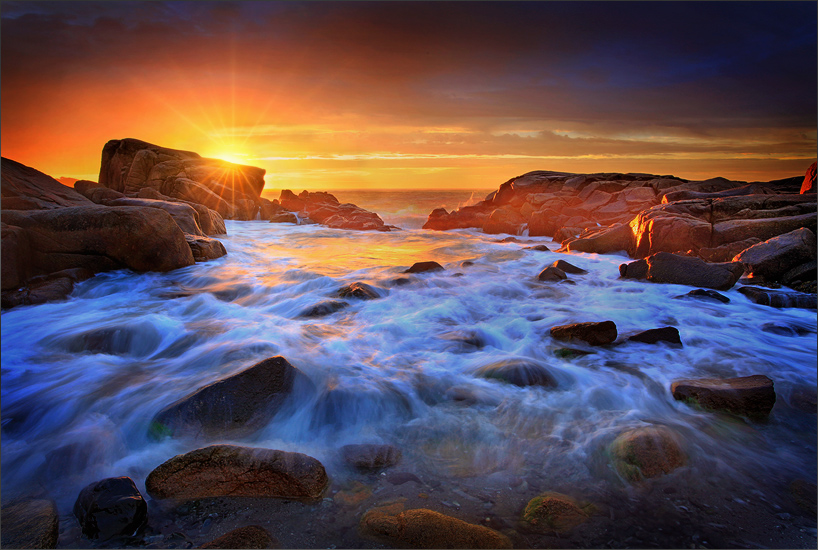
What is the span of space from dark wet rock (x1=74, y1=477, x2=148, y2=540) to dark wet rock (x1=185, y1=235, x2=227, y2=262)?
7754 millimetres

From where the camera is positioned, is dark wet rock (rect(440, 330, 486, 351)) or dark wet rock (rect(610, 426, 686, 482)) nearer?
dark wet rock (rect(610, 426, 686, 482))

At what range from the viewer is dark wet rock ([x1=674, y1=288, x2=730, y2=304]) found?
6797 millimetres

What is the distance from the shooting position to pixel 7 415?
3447mm

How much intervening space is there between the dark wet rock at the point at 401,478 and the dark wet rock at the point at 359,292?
4.38 m

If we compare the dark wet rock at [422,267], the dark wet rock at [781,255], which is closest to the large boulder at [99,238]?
the dark wet rock at [422,267]

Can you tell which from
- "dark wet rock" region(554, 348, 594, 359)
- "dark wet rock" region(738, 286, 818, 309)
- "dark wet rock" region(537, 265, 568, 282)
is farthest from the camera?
"dark wet rock" region(537, 265, 568, 282)

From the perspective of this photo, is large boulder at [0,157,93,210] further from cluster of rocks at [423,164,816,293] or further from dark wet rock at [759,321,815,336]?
dark wet rock at [759,321,815,336]

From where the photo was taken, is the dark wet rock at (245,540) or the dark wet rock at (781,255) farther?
the dark wet rock at (781,255)

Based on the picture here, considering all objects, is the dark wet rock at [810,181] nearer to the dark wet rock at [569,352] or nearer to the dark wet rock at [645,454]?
the dark wet rock at [569,352]

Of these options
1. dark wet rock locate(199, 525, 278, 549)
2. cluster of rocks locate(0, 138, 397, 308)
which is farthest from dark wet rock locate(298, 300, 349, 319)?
dark wet rock locate(199, 525, 278, 549)

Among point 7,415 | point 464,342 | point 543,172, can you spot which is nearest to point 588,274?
point 464,342

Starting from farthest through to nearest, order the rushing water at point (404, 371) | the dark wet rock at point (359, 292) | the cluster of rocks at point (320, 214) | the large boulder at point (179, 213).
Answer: the cluster of rocks at point (320, 214)
the large boulder at point (179, 213)
the dark wet rock at point (359, 292)
the rushing water at point (404, 371)

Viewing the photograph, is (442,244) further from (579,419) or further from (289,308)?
(579,419)

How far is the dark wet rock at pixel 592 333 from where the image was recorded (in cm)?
500
